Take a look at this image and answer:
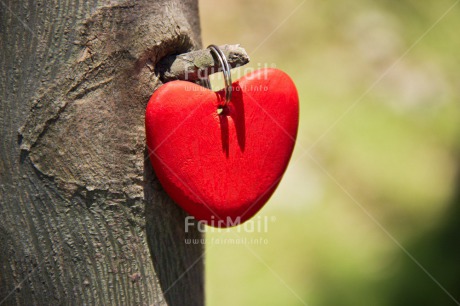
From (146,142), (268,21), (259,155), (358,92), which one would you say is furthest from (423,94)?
(146,142)

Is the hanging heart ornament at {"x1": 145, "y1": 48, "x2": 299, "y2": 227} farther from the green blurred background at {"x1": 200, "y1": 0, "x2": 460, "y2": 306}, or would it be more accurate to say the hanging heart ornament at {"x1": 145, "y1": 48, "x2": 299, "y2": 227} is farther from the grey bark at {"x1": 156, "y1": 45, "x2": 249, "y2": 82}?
the green blurred background at {"x1": 200, "y1": 0, "x2": 460, "y2": 306}

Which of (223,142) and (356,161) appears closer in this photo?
(223,142)

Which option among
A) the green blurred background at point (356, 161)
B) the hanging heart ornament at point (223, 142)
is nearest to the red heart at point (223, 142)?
the hanging heart ornament at point (223, 142)

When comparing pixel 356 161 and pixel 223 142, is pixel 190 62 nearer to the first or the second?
pixel 223 142

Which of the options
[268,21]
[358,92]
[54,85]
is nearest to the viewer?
[54,85]

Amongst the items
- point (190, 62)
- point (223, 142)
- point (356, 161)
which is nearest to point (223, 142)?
point (223, 142)

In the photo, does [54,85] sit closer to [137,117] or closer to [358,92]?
[137,117]
